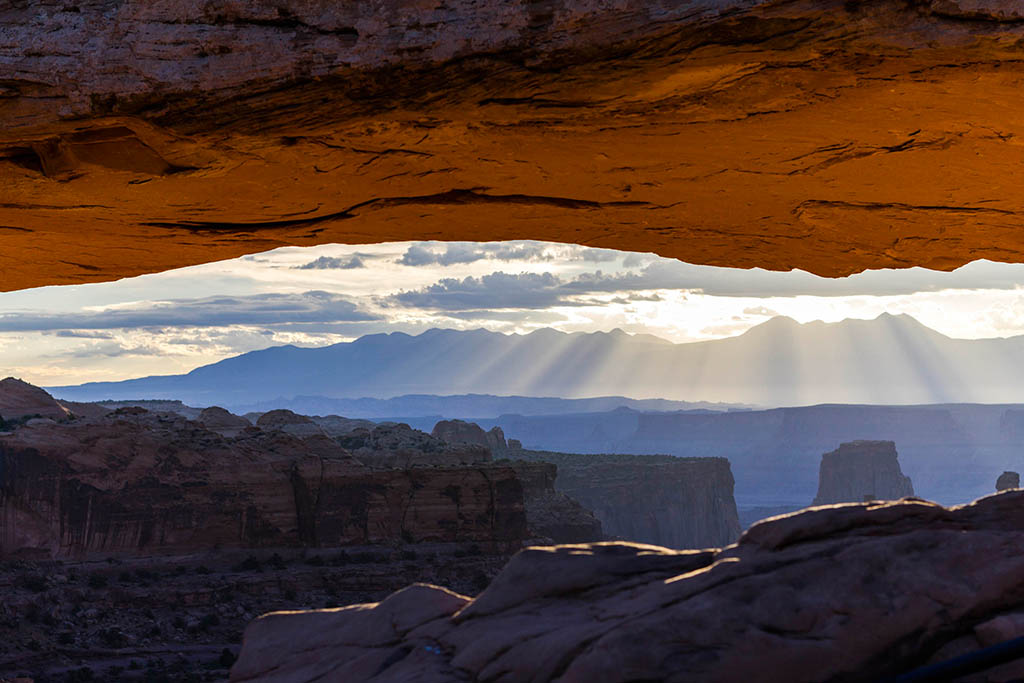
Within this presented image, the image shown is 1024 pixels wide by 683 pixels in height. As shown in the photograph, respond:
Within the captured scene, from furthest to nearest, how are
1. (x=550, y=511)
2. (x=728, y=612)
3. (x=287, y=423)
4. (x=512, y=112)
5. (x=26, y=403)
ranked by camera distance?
(x=550, y=511), (x=287, y=423), (x=26, y=403), (x=512, y=112), (x=728, y=612)

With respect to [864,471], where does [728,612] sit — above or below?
below

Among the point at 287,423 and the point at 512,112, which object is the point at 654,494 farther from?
the point at 512,112

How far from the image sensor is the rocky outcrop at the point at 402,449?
197 feet

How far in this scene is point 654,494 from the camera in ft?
350

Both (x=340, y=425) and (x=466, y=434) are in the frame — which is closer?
(x=340, y=425)

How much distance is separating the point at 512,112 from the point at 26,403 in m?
55.1

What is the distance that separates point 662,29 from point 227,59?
12.7 feet

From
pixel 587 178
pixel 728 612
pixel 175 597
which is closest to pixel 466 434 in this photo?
pixel 175 597

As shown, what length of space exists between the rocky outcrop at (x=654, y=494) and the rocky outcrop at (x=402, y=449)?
27150 mm

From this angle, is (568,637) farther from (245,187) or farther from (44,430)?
(44,430)

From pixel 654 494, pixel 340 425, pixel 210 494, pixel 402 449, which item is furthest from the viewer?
pixel 654 494

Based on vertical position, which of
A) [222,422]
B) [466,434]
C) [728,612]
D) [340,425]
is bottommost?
[728,612]

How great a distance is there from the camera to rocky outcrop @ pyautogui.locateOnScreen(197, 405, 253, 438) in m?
58.6

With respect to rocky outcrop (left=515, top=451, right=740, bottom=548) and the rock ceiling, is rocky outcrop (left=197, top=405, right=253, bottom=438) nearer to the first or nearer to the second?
rocky outcrop (left=515, top=451, right=740, bottom=548)
